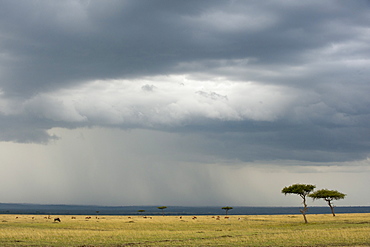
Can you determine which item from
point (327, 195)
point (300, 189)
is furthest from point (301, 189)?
point (327, 195)

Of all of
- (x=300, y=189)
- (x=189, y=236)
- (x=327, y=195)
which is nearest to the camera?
(x=189, y=236)

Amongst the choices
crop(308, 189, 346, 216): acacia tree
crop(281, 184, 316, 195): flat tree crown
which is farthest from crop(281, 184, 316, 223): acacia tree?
crop(308, 189, 346, 216): acacia tree

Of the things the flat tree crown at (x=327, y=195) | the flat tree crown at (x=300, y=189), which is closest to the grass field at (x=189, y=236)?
the flat tree crown at (x=300, y=189)

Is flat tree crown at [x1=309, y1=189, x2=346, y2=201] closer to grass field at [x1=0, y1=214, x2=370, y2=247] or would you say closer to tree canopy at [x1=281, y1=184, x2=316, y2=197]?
tree canopy at [x1=281, y1=184, x2=316, y2=197]

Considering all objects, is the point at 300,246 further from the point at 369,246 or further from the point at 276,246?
the point at 369,246

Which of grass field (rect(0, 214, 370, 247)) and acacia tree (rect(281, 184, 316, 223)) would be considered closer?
grass field (rect(0, 214, 370, 247))

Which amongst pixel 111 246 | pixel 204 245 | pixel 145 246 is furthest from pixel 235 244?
pixel 111 246

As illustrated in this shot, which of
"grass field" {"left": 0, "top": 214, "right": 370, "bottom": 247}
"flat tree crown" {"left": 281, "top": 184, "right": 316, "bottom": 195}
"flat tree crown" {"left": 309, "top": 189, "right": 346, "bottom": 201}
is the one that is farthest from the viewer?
"flat tree crown" {"left": 309, "top": 189, "right": 346, "bottom": 201}

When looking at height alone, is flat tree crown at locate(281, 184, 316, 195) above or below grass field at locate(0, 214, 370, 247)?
above

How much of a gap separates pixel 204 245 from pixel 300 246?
8649 mm

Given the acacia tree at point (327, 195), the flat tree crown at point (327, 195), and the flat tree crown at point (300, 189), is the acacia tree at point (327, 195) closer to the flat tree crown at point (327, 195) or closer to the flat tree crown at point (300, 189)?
the flat tree crown at point (327, 195)

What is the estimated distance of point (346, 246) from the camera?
1367 inches

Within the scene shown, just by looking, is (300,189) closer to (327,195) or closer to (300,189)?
(300,189)

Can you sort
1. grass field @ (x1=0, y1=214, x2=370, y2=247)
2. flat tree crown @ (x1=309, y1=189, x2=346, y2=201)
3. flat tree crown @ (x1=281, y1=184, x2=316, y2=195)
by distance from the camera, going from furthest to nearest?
flat tree crown @ (x1=309, y1=189, x2=346, y2=201)
flat tree crown @ (x1=281, y1=184, x2=316, y2=195)
grass field @ (x1=0, y1=214, x2=370, y2=247)
